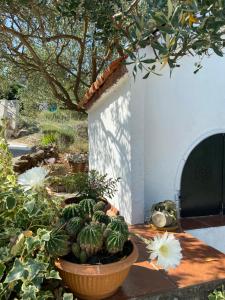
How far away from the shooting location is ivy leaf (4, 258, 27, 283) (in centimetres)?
235

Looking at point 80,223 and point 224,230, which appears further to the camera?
point 224,230

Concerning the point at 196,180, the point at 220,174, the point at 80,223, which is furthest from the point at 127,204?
the point at 80,223

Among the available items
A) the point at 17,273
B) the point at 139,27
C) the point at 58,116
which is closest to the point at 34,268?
the point at 17,273

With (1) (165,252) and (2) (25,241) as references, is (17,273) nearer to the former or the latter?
(2) (25,241)

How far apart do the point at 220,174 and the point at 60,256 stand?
431cm

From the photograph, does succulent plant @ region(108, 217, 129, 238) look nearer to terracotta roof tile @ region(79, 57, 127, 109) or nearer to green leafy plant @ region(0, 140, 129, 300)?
green leafy plant @ region(0, 140, 129, 300)

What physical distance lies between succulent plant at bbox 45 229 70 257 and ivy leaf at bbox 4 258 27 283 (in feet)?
1.25

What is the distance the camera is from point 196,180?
6219mm

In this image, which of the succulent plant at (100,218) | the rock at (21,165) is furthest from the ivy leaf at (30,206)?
the rock at (21,165)

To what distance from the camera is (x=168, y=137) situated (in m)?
5.87

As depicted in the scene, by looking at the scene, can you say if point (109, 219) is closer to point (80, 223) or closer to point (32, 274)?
point (80, 223)

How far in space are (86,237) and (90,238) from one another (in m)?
0.04

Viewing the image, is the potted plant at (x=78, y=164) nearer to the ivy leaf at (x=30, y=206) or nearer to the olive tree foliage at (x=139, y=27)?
the olive tree foliage at (x=139, y=27)

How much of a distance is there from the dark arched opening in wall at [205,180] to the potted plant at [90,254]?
3.23 m
